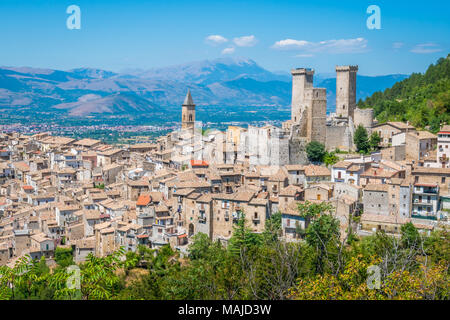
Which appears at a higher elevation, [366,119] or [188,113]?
[188,113]

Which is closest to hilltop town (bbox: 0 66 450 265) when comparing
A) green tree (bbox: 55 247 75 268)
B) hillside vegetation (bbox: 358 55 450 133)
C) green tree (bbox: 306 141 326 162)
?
green tree (bbox: 306 141 326 162)

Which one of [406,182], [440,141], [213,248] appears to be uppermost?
[440,141]

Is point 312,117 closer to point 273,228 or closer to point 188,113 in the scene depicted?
point 273,228

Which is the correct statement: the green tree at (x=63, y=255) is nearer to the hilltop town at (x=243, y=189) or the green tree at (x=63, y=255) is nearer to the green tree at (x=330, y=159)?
the hilltop town at (x=243, y=189)

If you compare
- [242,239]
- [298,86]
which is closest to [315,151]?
[298,86]
